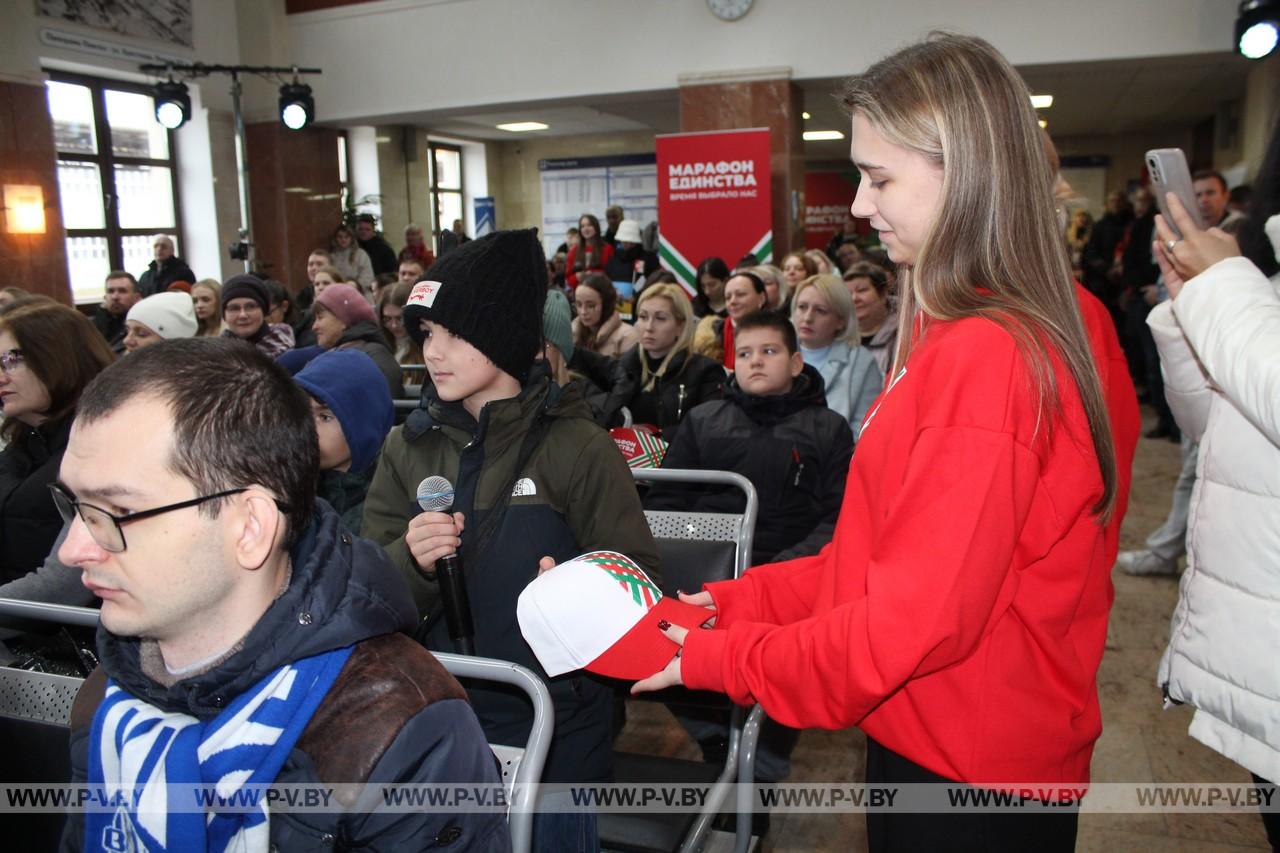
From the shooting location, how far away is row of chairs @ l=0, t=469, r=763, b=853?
136 centimetres

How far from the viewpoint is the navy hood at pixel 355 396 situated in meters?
2.32

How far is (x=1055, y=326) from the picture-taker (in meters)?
1.04

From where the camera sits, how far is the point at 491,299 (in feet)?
6.36

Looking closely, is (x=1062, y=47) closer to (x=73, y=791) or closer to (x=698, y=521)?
(x=698, y=521)

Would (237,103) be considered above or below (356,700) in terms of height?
above

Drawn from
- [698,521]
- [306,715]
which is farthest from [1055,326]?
[698,521]

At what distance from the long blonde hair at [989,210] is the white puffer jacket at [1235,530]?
1.34 ft

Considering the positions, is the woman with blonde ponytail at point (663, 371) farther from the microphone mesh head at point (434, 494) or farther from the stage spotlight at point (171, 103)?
the stage spotlight at point (171, 103)

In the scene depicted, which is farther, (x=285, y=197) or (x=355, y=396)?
(x=285, y=197)

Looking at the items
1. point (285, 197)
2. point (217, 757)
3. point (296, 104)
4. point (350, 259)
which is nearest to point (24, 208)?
point (296, 104)

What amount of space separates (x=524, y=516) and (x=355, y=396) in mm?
772

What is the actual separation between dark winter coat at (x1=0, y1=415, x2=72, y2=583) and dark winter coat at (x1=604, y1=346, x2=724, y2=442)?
7.36ft

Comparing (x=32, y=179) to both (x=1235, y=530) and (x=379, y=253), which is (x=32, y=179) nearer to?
(x=379, y=253)

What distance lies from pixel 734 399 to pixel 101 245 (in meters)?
A: 9.28
